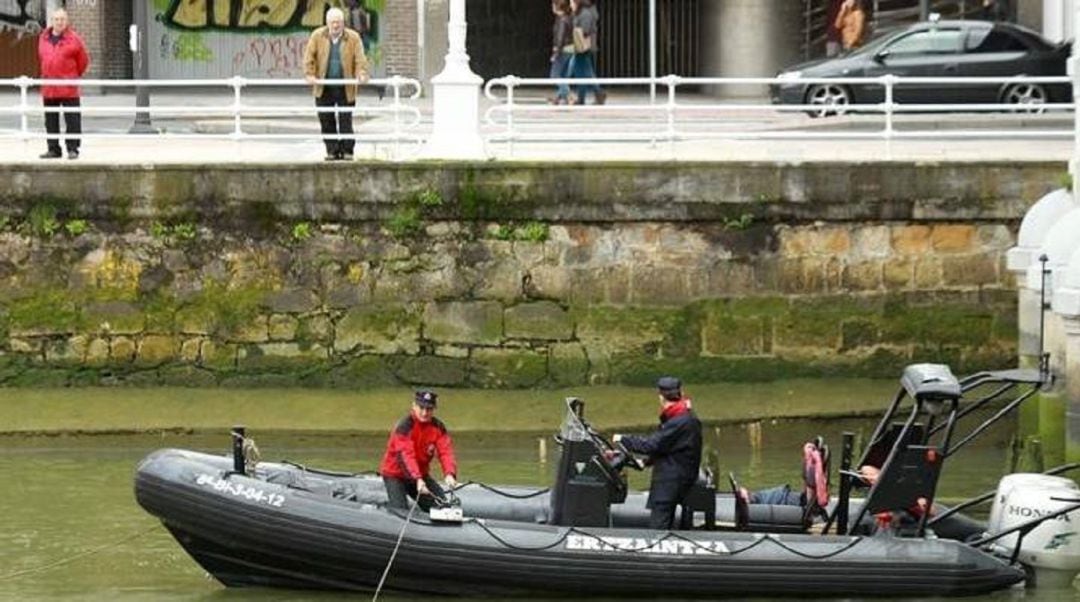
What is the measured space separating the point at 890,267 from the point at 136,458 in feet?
21.9

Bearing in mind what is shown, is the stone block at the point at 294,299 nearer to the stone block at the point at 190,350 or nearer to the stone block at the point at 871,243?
the stone block at the point at 190,350

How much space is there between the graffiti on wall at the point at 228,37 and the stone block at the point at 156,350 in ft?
43.9

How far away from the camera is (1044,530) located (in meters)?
19.0

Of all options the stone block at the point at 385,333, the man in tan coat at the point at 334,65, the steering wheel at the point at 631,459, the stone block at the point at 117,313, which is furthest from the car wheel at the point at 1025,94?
the steering wheel at the point at 631,459

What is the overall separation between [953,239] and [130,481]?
7419mm

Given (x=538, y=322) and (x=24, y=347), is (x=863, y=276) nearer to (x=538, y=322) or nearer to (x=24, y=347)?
(x=538, y=322)

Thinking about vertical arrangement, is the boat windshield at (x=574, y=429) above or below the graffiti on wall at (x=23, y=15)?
below

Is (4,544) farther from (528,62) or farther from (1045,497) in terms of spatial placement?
(528,62)

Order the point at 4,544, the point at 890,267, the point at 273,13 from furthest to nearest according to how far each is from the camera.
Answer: the point at 273,13
the point at 890,267
the point at 4,544

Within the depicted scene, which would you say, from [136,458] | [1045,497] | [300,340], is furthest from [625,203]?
[1045,497]

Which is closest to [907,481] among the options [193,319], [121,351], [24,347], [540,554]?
[540,554]

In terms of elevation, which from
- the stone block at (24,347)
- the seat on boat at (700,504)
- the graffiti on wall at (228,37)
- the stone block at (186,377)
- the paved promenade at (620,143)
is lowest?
the seat on boat at (700,504)

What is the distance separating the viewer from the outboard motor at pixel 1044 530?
747 inches

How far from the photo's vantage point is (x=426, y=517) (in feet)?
61.1
